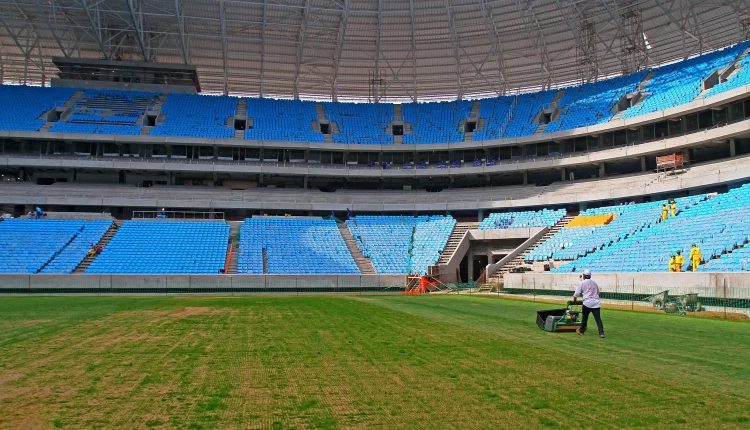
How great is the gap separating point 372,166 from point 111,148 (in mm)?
25701

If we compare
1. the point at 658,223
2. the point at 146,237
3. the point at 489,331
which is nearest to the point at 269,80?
the point at 146,237

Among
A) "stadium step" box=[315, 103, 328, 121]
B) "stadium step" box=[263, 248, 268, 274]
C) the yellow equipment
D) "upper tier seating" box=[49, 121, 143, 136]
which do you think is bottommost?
"stadium step" box=[263, 248, 268, 274]

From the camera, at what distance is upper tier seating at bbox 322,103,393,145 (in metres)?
58.4

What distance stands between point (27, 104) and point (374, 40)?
34.4 meters

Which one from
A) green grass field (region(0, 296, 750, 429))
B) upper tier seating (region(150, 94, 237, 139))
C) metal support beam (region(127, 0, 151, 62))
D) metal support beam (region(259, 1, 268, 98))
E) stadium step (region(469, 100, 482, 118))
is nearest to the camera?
green grass field (region(0, 296, 750, 429))

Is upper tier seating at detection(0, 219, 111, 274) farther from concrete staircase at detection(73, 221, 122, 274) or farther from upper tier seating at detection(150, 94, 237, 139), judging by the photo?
upper tier seating at detection(150, 94, 237, 139)

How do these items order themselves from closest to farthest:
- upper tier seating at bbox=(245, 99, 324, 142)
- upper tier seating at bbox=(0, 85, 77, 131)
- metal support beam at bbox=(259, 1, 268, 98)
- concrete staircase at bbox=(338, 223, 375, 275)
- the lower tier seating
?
1. the lower tier seating
2. concrete staircase at bbox=(338, 223, 375, 275)
3. metal support beam at bbox=(259, 1, 268, 98)
4. upper tier seating at bbox=(0, 85, 77, 131)
5. upper tier seating at bbox=(245, 99, 324, 142)

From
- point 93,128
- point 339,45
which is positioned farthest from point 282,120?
point 93,128

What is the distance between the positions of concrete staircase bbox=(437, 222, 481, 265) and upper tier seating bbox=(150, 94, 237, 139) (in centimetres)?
2373

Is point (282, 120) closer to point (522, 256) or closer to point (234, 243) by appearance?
point (234, 243)

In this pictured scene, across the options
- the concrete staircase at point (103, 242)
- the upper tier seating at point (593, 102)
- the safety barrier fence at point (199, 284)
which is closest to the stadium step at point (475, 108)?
the upper tier seating at point (593, 102)

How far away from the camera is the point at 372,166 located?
58500 mm

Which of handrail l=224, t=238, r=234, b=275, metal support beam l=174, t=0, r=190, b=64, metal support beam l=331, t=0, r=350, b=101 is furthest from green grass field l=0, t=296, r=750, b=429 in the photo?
metal support beam l=331, t=0, r=350, b=101

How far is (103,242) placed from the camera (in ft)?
143
